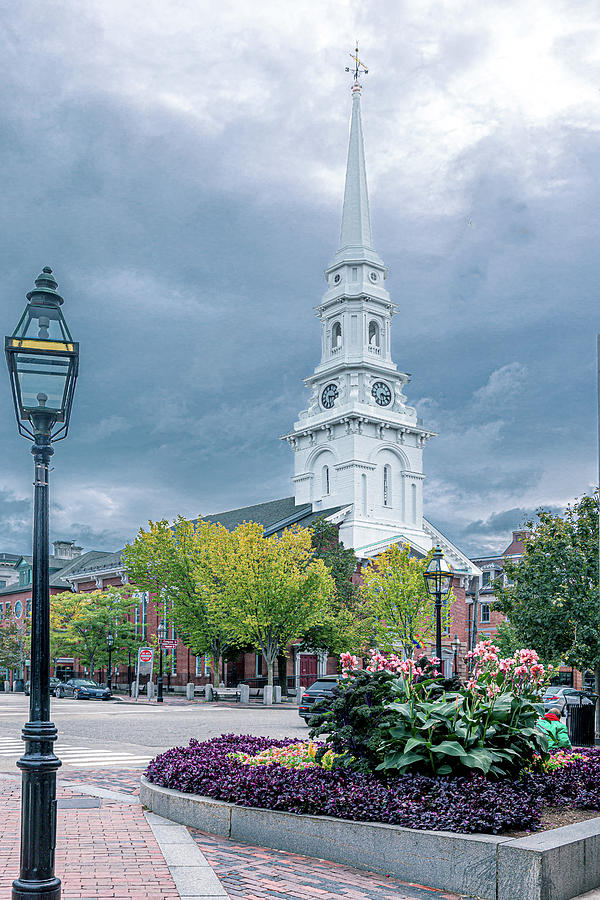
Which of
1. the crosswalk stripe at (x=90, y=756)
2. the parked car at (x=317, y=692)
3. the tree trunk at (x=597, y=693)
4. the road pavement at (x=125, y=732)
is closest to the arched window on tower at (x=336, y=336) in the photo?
the road pavement at (x=125, y=732)

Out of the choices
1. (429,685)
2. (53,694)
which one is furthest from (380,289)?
(429,685)

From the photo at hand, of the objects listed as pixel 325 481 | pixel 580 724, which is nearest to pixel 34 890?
pixel 580 724

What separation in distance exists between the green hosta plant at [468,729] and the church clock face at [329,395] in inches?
2588

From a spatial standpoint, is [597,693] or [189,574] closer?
[597,693]

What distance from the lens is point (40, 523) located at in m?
6.54

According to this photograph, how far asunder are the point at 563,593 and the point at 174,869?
22705mm

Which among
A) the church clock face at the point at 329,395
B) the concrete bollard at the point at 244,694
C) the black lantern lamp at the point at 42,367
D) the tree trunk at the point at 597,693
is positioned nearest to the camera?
the black lantern lamp at the point at 42,367

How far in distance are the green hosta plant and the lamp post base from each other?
145 inches

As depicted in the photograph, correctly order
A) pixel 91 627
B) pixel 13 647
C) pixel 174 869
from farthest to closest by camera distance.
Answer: pixel 13 647
pixel 91 627
pixel 174 869

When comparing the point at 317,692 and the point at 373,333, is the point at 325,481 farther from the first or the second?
the point at 317,692

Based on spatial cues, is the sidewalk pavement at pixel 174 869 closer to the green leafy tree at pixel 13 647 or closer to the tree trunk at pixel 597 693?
the tree trunk at pixel 597 693

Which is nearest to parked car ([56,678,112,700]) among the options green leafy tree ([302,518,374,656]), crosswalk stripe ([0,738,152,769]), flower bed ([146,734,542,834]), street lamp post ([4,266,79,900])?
green leafy tree ([302,518,374,656])

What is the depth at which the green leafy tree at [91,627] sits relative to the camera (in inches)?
2697

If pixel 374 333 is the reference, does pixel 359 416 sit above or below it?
below
